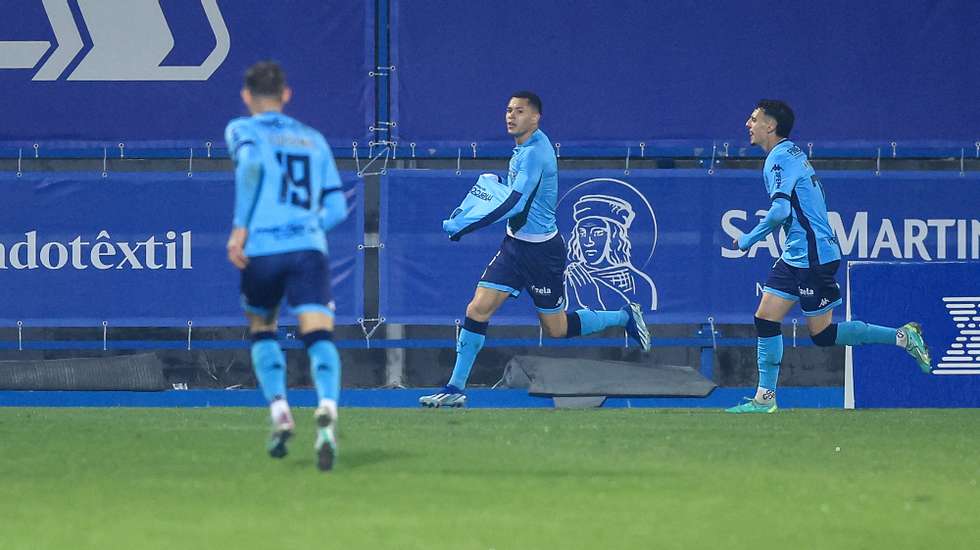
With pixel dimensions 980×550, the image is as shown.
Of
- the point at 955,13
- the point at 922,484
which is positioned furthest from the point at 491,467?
the point at 955,13

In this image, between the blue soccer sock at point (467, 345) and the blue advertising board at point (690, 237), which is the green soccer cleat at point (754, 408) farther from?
the blue soccer sock at point (467, 345)

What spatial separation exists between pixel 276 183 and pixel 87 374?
670cm

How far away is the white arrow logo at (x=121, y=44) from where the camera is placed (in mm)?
13672

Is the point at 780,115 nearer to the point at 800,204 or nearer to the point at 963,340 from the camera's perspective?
the point at 800,204

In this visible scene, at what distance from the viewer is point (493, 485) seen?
7516 millimetres

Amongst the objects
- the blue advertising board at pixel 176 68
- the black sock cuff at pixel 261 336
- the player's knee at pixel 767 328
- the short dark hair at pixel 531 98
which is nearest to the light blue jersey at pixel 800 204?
the player's knee at pixel 767 328

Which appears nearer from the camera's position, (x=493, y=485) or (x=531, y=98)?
(x=493, y=485)

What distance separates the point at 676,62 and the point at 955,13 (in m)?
2.47

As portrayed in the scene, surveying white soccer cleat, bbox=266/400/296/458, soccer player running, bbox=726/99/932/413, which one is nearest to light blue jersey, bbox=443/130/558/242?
soccer player running, bbox=726/99/932/413

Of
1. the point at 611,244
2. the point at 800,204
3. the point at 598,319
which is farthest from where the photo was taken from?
the point at 611,244

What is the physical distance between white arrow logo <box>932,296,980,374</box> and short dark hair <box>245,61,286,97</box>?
699 cm

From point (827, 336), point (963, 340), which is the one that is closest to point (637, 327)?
point (827, 336)

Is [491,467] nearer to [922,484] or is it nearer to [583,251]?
[922,484]

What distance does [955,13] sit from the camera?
45.6 feet
